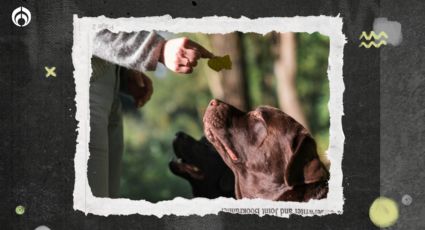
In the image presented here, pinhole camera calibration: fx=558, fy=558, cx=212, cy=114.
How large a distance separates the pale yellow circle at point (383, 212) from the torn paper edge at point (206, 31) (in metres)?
0.09

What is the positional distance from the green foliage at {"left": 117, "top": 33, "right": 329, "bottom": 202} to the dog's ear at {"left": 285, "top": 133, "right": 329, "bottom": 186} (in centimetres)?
3

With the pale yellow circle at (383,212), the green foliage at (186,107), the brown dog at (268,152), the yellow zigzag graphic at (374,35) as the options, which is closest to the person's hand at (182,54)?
the green foliage at (186,107)

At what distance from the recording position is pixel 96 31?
1577 mm

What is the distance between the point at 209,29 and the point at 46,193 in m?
0.66

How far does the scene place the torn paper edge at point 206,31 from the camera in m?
1.53

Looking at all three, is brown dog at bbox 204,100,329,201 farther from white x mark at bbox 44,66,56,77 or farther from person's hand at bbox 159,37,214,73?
white x mark at bbox 44,66,56,77

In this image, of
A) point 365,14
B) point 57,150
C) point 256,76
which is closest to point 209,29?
point 256,76

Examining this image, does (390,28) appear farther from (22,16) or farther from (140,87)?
(22,16)

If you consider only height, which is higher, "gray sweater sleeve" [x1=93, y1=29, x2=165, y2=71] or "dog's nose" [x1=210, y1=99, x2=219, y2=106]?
"gray sweater sleeve" [x1=93, y1=29, x2=165, y2=71]

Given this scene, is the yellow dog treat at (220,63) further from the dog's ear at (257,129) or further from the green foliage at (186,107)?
the dog's ear at (257,129)

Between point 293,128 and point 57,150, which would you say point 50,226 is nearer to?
point 57,150

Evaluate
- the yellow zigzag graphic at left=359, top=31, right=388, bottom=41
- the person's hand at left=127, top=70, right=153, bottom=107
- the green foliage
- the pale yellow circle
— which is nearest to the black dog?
the green foliage

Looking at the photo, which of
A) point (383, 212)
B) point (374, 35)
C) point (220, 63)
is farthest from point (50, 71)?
point (383, 212)

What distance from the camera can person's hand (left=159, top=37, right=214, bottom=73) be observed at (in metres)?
1.56
